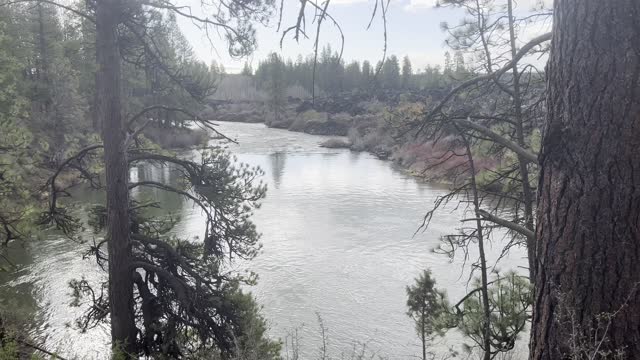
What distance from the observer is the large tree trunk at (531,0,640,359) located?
1.94 meters

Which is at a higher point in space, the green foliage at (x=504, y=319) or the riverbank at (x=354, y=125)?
the riverbank at (x=354, y=125)

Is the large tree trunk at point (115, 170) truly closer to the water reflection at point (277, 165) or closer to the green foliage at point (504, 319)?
the green foliage at point (504, 319)

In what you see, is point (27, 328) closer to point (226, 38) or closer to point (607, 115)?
point (226, 38)

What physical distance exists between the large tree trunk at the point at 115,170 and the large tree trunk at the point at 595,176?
5.40m

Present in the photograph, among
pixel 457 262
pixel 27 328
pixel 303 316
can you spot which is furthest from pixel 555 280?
pixel 457 262

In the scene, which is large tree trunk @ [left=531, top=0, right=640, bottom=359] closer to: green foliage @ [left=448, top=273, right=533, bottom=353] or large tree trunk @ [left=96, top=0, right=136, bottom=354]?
green foliage @ [left=448, top=273, right=533, bottom=353]

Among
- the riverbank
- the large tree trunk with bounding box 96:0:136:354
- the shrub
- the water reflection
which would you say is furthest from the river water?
the shrub

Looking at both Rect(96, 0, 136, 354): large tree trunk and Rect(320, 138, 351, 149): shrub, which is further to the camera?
Rect(320, 138, 351, 149): shrub

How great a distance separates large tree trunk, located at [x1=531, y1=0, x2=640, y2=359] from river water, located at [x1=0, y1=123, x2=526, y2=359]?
5.57 meters

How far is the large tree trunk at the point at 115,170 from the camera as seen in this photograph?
6.02 meters

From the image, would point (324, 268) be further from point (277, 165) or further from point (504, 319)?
point (277, 165)

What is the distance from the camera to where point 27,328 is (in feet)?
31.8

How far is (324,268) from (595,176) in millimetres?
11239

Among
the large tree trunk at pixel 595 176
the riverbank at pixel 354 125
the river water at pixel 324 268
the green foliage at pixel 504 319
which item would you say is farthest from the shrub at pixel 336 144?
the large tree trunk at pixel 595 176
